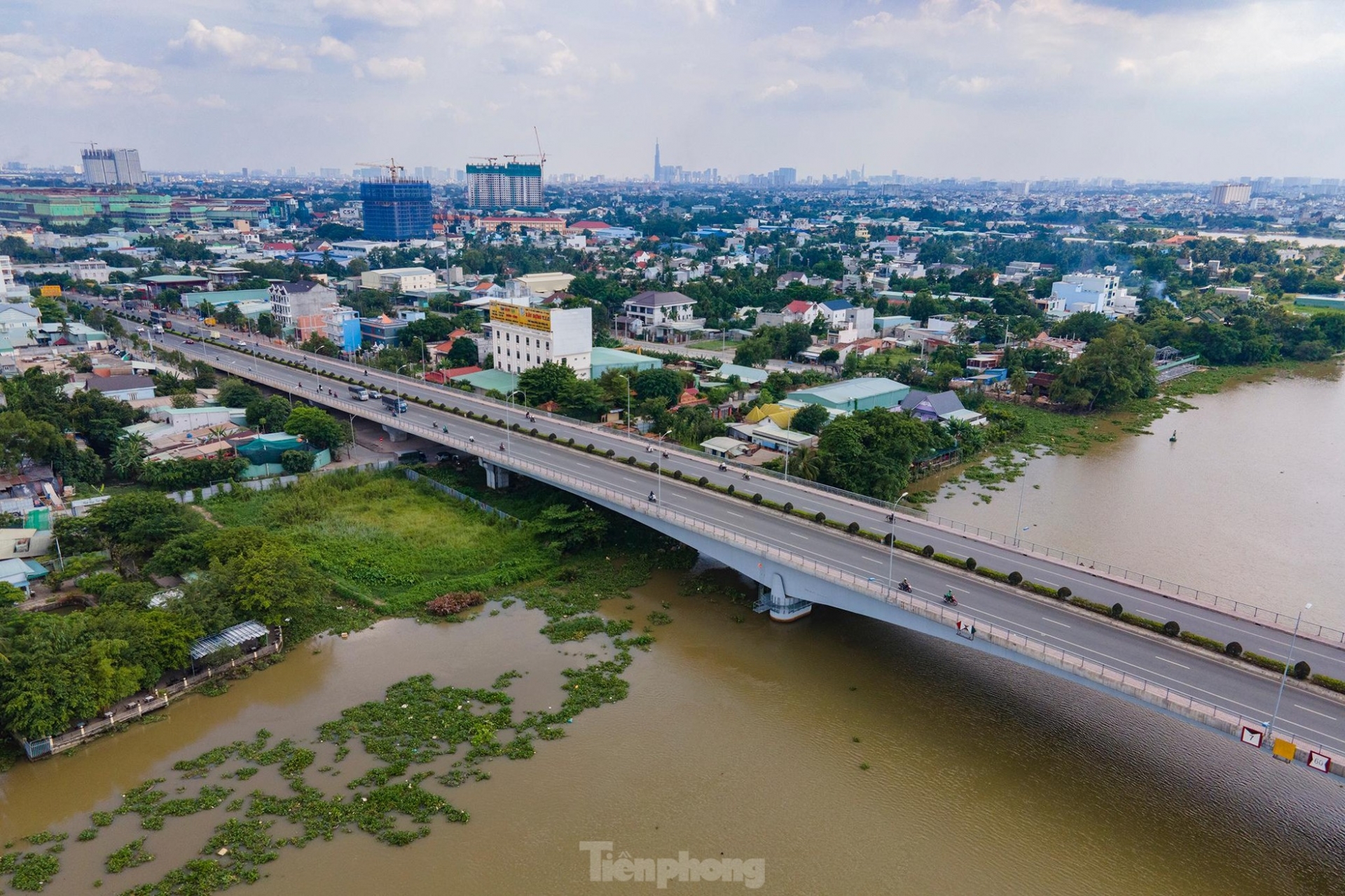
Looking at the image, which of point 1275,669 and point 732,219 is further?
point 732,219

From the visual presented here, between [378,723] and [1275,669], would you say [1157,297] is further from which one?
[378,723]

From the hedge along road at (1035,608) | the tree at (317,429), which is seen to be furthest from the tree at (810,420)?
the tree at (317,429)

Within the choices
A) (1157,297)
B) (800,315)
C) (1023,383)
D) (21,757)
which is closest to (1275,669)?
(21,757)

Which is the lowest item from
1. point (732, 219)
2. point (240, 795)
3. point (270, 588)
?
point (240, 795)

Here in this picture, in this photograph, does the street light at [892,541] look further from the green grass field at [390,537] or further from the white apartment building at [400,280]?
the white apartment building at [400,280]

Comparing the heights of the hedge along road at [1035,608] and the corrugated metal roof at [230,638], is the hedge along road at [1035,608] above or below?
above

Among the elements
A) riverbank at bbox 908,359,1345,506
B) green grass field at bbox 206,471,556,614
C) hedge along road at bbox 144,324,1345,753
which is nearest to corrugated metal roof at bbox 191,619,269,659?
green grass field at bbox 206,471,556,614

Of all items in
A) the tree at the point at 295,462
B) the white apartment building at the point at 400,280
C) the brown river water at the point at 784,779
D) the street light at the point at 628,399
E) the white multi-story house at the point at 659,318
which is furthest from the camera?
the white apartment building at the point at 400,280

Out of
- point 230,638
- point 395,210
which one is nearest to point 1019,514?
point 230,638
